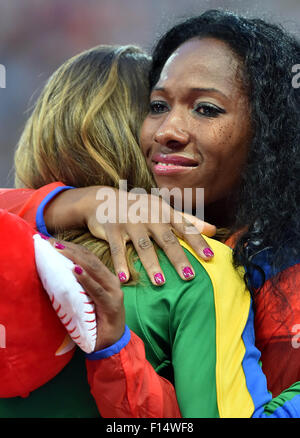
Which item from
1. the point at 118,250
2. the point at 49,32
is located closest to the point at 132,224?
the point at 118,250

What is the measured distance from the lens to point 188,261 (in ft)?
3.55

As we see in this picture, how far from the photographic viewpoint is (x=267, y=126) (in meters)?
1.39

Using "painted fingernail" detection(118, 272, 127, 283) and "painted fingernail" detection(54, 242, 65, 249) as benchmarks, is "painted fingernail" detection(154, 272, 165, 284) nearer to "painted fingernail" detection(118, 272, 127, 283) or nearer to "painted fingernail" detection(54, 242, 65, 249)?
"painted fingernail" detection(118, 272, 127, 283)

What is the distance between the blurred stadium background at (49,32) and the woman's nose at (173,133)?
2.75 meters

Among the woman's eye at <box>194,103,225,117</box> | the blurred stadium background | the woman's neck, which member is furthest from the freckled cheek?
the blurred stadium background

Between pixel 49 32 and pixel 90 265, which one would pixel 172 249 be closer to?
pixel 90 265

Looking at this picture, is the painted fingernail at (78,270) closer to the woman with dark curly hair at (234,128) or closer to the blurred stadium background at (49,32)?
the woman with dark curly hair at (234,128)

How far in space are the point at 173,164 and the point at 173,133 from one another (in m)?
0.07

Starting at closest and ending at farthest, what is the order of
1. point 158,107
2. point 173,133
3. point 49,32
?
1. point 173,133
2. point 158,107
3. point 49,32

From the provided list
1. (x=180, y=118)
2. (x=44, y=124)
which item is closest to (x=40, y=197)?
(x=44, y=124)

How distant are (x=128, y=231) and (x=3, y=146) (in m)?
3.05

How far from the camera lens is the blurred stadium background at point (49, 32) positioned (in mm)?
4023

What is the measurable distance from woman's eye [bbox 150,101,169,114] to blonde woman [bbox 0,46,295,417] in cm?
13

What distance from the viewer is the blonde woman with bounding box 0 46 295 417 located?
902 mm
